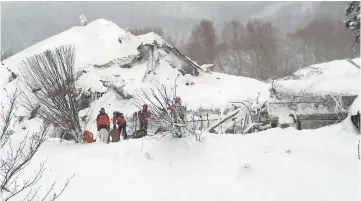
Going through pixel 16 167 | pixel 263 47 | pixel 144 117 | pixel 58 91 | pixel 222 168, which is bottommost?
pixel 222 168

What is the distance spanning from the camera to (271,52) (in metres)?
49.8

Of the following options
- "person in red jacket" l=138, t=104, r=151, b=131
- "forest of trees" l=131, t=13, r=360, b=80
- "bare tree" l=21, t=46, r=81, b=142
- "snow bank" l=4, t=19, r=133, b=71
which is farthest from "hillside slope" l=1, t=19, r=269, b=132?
"forest of trees" l=131, t=13, r=360, b=80

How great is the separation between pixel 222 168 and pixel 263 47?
43.1 metres

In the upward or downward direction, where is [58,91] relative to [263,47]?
downward

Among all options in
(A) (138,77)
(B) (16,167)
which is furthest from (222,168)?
(A) (138,77)

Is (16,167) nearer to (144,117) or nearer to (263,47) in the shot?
(144,117)

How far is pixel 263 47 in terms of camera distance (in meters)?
50.4

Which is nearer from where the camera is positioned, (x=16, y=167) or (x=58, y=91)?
(x=16, y=167)

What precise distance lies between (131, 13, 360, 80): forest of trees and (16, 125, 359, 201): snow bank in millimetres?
39115

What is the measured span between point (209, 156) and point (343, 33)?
4606 centimetres

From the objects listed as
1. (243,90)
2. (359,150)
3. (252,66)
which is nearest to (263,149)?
(359,150)

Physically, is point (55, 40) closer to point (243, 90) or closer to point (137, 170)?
point (243, 90)

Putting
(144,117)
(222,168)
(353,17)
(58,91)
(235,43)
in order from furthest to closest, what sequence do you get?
1. (235,43)
2. (353,17)
3. (144,117)
4. (58,91)
5. (222,168)

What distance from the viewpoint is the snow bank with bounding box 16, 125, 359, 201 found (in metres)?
8.18
